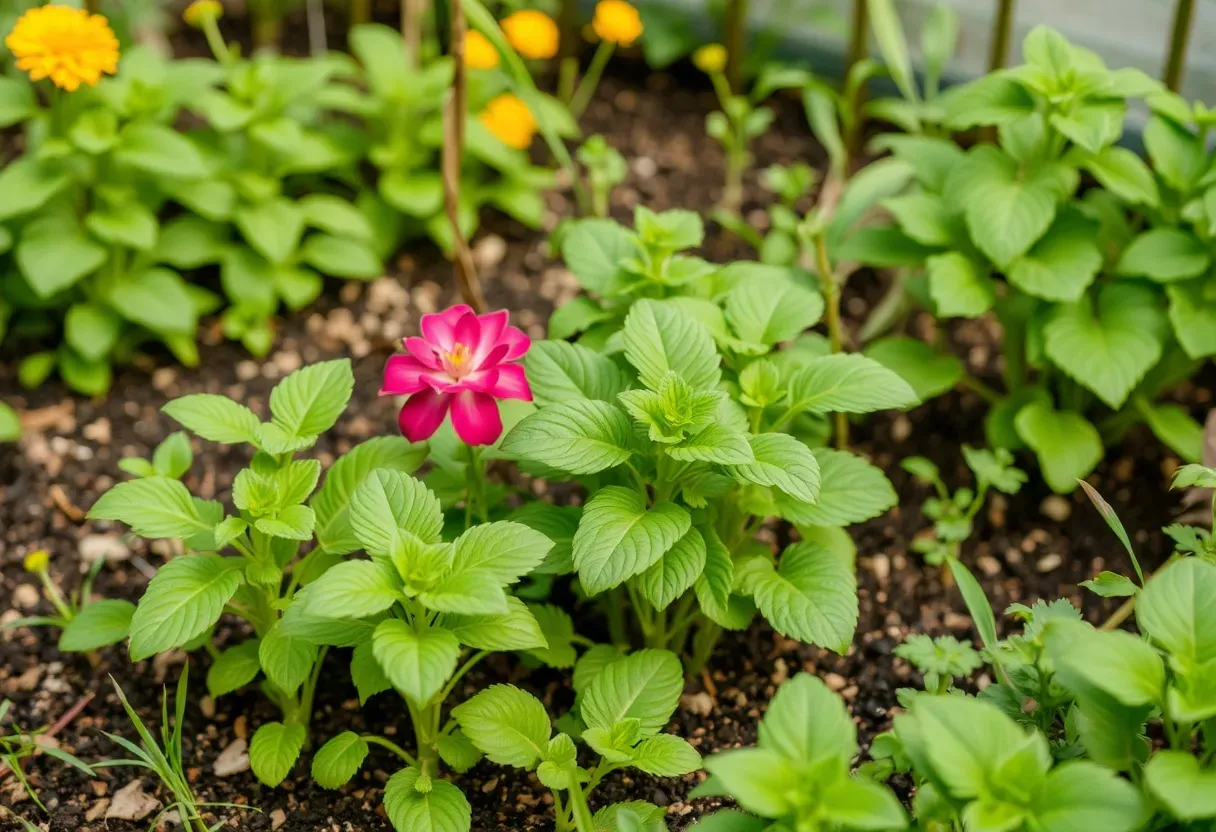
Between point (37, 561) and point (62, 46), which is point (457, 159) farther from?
point (37, 561)

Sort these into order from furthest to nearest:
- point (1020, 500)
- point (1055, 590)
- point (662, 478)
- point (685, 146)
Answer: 1. point (685, 146)
2. point (1020, 500)
3. point (1055, 590)
4. point (662, 478)

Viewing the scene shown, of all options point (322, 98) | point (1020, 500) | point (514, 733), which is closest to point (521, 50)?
point (322, 98)

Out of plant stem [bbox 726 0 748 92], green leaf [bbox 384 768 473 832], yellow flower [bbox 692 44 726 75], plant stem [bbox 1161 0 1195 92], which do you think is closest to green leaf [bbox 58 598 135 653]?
green leaf [bbox 384 768 473 832]

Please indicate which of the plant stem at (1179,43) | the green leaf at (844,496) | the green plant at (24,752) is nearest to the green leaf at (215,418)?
the green plant at (24,752)

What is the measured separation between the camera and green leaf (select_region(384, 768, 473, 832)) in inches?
62.6

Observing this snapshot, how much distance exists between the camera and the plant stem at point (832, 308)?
2.08 m

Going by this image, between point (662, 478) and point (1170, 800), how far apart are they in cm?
73

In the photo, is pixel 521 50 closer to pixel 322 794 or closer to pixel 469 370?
pixel 469 370

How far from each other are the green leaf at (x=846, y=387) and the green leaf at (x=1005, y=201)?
1.31 feet

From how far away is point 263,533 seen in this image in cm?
165

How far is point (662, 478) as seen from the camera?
1660 millimetres

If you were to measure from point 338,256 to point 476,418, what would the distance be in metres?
1.03

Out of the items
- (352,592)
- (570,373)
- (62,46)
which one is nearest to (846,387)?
(570,373)

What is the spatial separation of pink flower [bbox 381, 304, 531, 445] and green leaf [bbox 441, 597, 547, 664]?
240 mm
